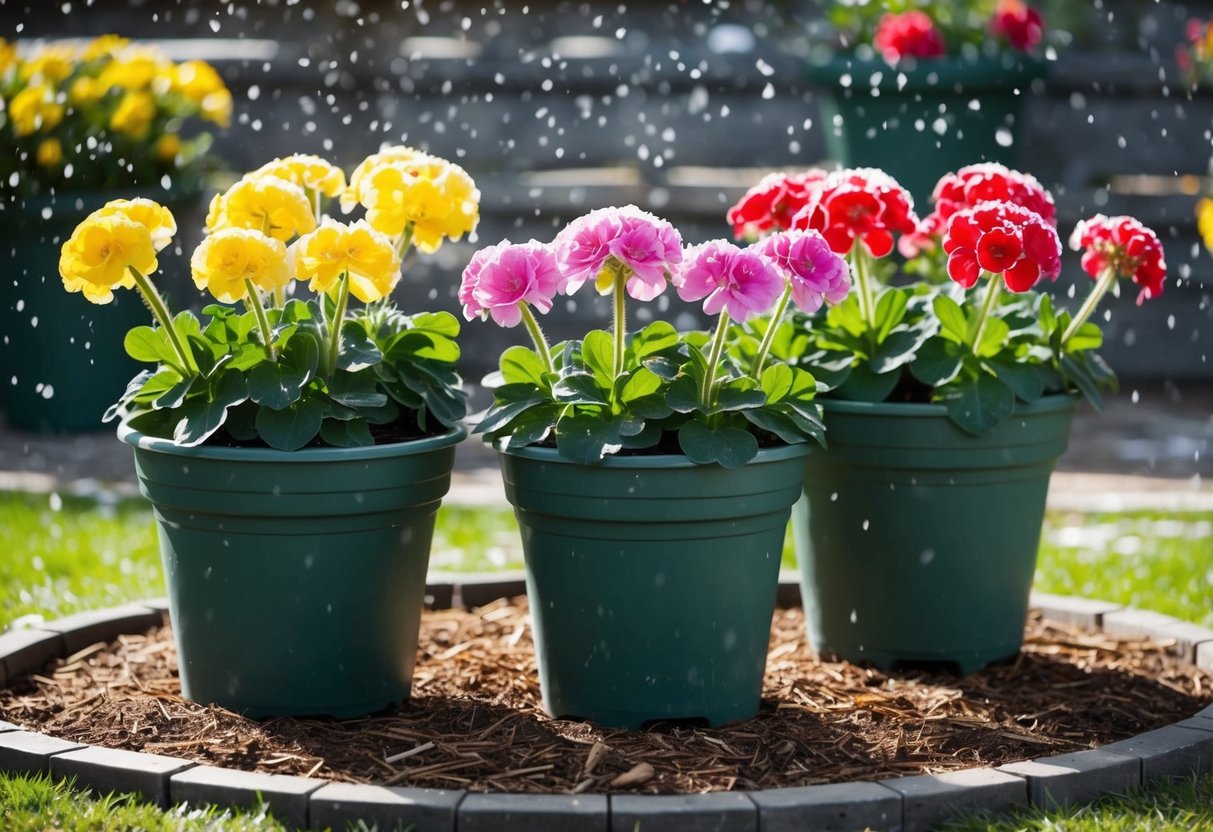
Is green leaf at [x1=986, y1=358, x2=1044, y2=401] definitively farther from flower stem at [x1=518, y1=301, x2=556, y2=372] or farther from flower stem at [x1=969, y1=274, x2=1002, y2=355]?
flower stem at [x1=518, y1=301, x2=556, y2=372]

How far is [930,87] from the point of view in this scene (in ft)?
19.9

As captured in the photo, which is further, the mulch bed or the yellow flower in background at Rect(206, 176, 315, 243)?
the yellow flower in background at Rect(206, 176, 315, 243)

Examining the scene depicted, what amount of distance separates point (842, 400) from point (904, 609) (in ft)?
1.30

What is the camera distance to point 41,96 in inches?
207

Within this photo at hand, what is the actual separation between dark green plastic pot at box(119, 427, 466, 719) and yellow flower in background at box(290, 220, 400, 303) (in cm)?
27

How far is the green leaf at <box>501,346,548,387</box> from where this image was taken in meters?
2.54

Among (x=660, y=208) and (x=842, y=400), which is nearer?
(x=842, y=400)

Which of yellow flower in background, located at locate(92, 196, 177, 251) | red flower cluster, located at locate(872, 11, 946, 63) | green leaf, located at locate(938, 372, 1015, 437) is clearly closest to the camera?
yellow flower in background, located at locate(92, 196, 177, 251)

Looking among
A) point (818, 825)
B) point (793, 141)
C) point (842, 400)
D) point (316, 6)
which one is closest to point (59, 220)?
point (316, 6)

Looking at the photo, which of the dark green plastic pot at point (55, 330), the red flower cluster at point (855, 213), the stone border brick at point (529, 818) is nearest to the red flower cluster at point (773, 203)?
the red flower cluster at point (855, 213)

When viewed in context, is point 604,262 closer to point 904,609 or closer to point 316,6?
point 904,609

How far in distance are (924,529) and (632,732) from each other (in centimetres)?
69

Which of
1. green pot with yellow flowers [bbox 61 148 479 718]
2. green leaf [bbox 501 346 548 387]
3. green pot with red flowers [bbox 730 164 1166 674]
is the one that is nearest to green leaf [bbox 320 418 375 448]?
green pot with yellow flowers [bbox 61 148 479 718]

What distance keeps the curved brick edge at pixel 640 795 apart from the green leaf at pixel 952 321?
751 millimetres
